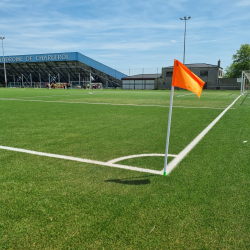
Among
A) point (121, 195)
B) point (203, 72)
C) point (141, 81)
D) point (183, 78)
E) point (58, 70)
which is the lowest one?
point (121, 195)

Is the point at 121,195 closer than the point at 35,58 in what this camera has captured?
Yes

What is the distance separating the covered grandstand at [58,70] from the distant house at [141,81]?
554 cm

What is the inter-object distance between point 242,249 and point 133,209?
44.4 inches

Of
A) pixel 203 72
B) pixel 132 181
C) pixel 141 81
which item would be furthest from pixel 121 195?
pixel 141 81

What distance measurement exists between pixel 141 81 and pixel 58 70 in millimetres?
24549

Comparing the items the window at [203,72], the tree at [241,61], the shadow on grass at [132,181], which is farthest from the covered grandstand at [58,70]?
the shadow on grass at [132,181]

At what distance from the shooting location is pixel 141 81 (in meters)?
68.4

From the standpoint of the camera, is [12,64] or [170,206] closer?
[170,206]

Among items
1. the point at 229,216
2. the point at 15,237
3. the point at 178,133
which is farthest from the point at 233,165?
the point at 15,237

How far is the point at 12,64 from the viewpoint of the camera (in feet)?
237

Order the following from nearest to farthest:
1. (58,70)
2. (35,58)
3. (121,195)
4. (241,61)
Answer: (121,195) → (35,58) → (58,70) → (241,61)

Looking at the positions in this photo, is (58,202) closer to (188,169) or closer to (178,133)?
(188,169)

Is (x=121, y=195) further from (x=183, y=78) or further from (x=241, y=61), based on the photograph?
(x=241, y=61)

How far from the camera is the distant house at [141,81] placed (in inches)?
2657
